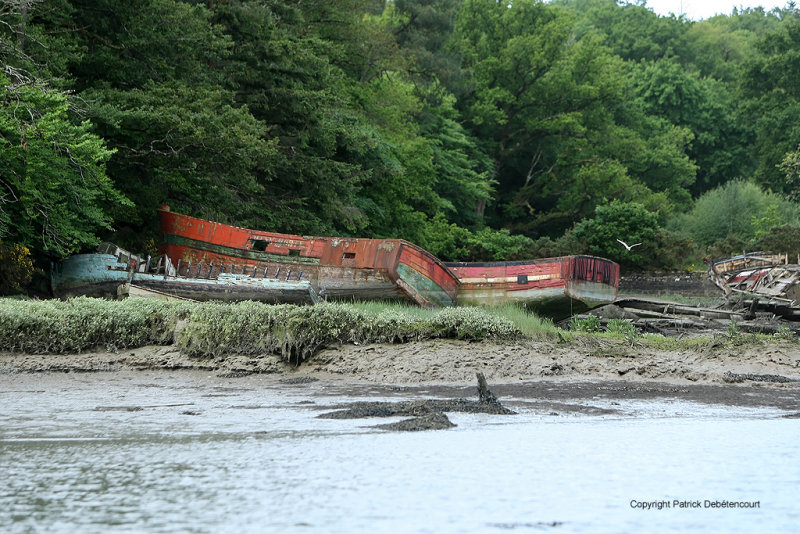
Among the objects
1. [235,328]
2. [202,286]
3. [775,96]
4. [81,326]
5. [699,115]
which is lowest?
[81,326]

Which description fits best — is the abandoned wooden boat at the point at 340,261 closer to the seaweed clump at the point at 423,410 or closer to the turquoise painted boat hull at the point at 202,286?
the turquoise painted boat hull at the point at 202,286

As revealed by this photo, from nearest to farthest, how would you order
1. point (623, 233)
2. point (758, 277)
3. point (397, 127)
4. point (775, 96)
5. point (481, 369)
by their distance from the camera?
point (481, 369), point (758, 277), point (397, 127), point (623, 233), point (775, 96)

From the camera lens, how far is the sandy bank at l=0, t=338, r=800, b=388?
12.2 metres

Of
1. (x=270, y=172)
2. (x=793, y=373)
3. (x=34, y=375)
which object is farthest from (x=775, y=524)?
(x=270, y=172)

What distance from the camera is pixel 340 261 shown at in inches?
830

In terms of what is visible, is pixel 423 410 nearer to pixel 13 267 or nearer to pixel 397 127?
pixel 13 267

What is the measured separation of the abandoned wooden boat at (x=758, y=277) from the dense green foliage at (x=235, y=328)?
13.9 meters

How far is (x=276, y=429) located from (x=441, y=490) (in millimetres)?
2668

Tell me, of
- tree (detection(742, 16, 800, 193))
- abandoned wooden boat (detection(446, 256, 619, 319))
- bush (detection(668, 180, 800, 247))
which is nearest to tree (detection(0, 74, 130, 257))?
abandoned wooden boat (detection(446, 256, 619, 319))

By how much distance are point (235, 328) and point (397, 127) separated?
26659mm

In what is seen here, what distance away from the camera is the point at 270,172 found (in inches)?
1095

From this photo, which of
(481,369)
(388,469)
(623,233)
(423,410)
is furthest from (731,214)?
(388,469)

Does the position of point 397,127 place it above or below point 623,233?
above

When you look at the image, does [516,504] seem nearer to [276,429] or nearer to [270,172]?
[276,429]
